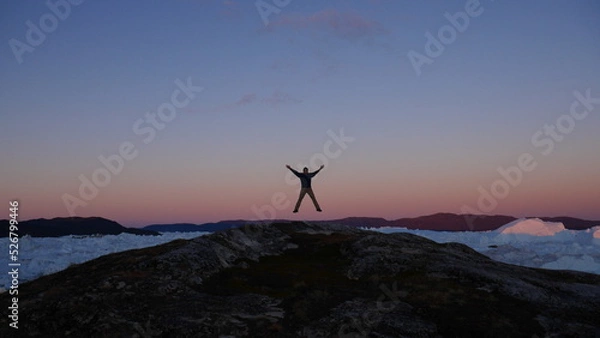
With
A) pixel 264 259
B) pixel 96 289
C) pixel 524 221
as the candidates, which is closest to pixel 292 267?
pixel 264 259

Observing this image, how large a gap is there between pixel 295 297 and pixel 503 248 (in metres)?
44.2

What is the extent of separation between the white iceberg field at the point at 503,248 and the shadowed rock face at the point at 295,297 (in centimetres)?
1779

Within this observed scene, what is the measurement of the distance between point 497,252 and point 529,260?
18.1 ft

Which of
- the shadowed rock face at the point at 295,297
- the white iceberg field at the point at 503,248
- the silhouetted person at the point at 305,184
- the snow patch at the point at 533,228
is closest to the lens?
the shadowed rock face at the point at 295,297

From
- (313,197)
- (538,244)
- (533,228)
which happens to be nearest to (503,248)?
(538,244)

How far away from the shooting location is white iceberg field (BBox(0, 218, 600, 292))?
125ft

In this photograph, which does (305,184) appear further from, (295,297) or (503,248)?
(503,248)

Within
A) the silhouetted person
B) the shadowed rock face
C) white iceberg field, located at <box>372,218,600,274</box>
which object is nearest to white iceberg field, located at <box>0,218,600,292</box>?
white iceberg field, located at <box>372,218,600,274</box>

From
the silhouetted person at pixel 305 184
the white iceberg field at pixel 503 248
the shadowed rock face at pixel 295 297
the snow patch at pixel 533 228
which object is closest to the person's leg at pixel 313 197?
the silhouetted person at pixel 305 184

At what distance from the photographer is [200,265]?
18312 mm

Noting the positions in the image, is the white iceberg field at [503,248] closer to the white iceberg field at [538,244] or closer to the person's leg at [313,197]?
the white iceberg field at [538,244]

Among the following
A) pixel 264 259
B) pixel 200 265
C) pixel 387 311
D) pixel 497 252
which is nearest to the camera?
pixel 387 311

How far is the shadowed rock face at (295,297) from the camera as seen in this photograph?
13.6 meters

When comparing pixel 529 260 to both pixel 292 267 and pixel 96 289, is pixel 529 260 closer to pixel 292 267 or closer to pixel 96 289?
pixel 292 267
